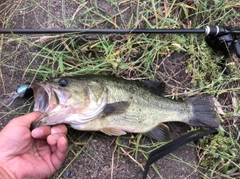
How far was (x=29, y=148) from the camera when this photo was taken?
2994 mm

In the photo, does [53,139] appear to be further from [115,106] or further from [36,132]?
[115,106]

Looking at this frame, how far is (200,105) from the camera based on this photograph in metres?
3.40

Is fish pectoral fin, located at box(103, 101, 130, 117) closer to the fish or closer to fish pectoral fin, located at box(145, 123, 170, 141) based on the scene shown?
the fish

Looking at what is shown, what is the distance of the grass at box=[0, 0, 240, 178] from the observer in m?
3.43

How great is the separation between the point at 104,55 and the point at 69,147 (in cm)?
103

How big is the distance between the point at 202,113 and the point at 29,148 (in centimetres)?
174

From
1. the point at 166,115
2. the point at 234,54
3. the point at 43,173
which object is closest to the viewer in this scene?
the point at 43,173

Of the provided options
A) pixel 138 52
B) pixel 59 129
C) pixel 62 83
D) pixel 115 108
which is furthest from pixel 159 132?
pixel 62 83

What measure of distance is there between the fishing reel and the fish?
1.77ft

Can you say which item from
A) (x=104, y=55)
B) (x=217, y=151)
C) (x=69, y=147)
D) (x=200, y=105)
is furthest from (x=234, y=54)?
(x=69, y=147)

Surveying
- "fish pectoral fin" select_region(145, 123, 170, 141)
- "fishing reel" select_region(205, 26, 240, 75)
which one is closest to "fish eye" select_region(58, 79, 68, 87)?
"fish pectoral fin" select_region(145, 123, 170, 141)

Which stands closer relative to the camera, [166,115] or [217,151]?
[166,115]

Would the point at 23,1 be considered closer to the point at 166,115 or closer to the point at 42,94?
the point at 42,94

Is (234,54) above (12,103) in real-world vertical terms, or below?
above
